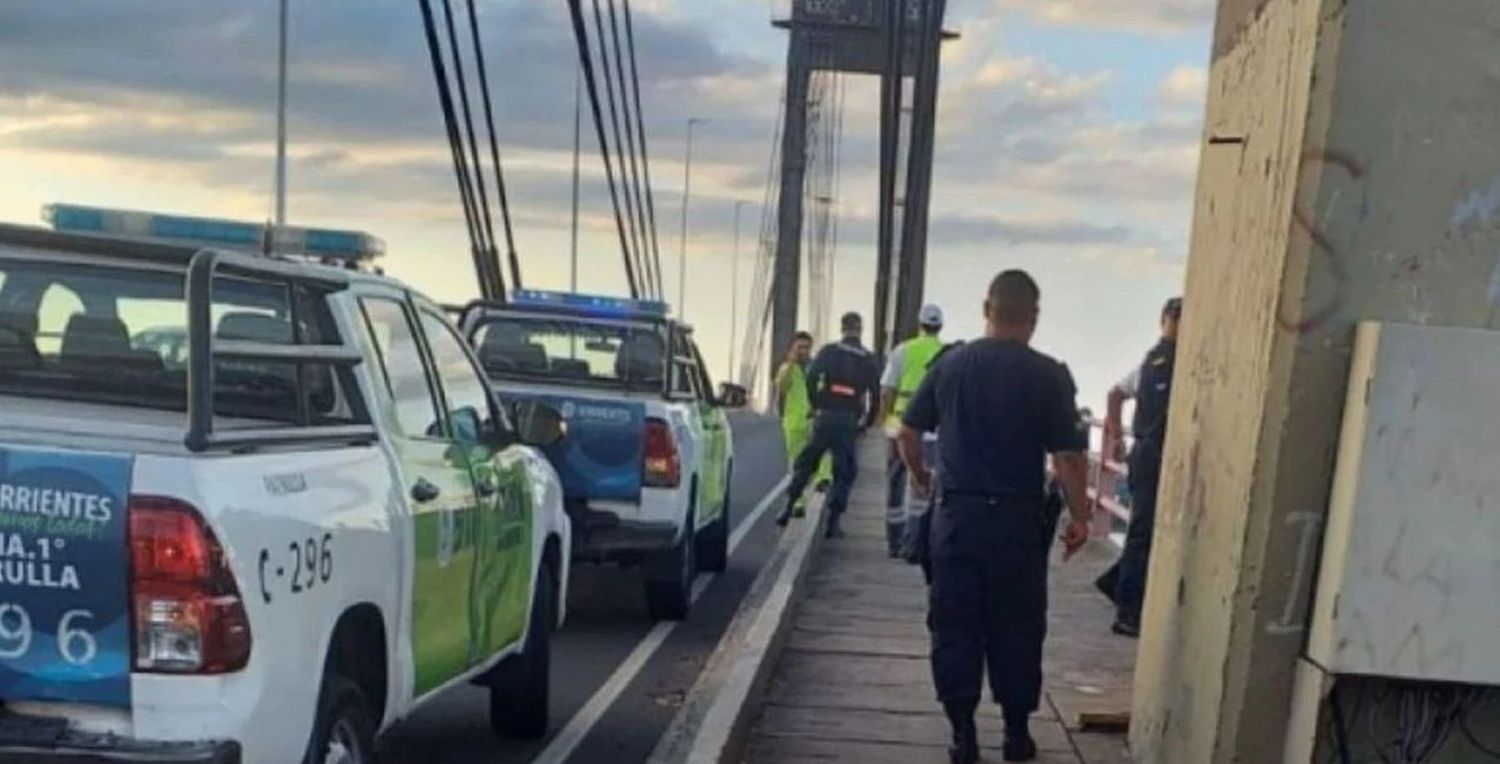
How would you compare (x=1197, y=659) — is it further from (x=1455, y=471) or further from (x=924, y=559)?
(x=924, y=559)

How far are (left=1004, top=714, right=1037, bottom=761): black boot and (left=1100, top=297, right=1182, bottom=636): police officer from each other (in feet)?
8.62

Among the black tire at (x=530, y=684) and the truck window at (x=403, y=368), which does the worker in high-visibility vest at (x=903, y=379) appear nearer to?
the black tire at (x=530, y=684)

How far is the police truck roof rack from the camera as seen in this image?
4375mm

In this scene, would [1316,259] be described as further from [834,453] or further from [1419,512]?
[834,453]

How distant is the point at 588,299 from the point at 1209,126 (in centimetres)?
652

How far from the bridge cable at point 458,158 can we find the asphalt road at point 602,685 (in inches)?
182

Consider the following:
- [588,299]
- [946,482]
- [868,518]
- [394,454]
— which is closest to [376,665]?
[394,454]

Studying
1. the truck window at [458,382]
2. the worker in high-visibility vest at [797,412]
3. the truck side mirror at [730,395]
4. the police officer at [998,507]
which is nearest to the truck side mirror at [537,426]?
the truck window at [458,382]

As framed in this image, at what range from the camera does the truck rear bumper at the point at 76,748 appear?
416 cm

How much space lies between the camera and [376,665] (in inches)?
213

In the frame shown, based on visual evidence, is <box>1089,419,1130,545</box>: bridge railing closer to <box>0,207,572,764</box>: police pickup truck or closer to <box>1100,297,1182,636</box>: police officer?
<box>1100,297,1182,636</box>: police officer

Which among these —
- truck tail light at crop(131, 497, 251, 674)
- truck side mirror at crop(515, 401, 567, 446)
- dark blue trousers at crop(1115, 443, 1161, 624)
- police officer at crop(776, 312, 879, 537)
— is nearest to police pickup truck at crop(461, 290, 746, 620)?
police officer at crop(776, 312, 879, 537)

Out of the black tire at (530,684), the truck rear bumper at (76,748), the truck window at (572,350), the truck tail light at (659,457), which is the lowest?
the black tire at (530,684)

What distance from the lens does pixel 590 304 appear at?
40.5ft
